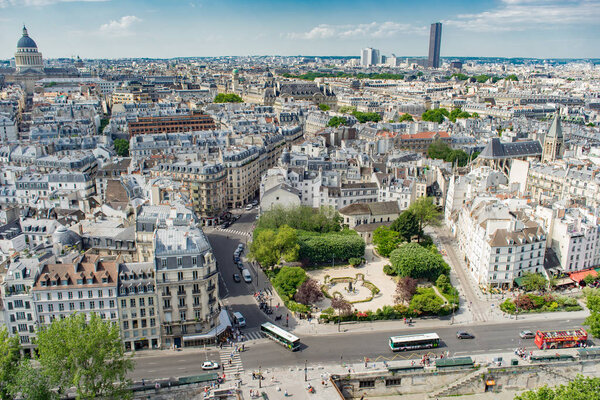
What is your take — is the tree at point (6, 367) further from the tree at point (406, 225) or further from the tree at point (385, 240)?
the tree at point (406, 225)

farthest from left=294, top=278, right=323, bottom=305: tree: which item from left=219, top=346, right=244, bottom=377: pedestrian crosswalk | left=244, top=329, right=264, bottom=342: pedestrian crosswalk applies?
left=219, top=346, right=244, bottom=377: pedestrian crosswalk

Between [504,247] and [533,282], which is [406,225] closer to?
[504,247]

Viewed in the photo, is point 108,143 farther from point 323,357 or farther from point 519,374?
point 519,374

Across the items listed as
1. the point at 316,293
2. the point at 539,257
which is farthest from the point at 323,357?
the point at 539,257

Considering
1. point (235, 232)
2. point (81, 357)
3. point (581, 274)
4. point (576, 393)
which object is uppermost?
point (81, 357)

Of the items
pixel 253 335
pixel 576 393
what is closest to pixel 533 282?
pixel 576 393

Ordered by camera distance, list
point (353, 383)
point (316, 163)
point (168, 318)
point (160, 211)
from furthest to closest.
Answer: point (316, 163) → point (160, 211) → point (168, 318) → point (353, 383)
